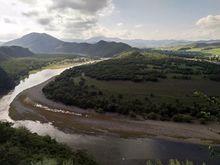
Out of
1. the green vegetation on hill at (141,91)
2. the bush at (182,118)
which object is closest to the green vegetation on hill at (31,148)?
the bush at (182,118)

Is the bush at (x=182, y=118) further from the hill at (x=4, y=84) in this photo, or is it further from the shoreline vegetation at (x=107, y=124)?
the hill at (x=4, y=84)

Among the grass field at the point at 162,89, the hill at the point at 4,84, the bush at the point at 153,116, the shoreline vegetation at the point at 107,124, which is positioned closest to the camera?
the shoreline vegetation at the point at 107,124

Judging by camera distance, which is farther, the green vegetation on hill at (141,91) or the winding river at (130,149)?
the green vegetation on hill at (141,91)

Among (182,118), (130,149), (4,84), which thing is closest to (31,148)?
(130,149)

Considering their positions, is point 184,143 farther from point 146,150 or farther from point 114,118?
point 114,118

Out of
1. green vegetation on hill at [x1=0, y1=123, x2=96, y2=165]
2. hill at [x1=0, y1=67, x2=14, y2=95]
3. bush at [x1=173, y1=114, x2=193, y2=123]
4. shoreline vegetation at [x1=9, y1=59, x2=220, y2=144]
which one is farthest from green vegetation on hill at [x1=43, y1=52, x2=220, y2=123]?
green vegetation on hill at [x1=0, y1=123, x2=96, y2=165]

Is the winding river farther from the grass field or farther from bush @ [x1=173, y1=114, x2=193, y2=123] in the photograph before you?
the grass field

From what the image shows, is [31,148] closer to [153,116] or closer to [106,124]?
[106,124]
